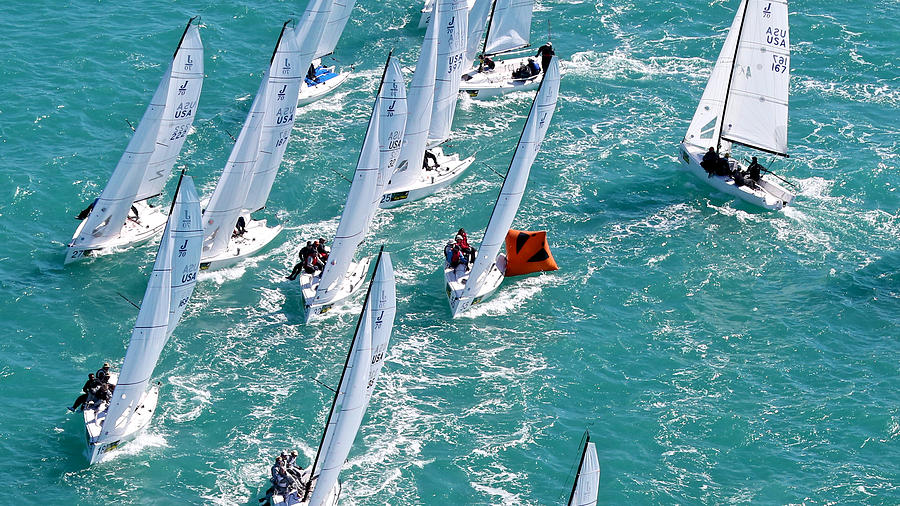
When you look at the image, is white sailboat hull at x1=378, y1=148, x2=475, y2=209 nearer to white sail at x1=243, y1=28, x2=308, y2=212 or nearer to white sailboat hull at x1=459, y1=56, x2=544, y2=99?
white sail at x1=243, y1=28, x2=308, y2=212

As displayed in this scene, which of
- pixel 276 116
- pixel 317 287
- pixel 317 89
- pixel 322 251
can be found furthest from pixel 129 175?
pixel 317 89

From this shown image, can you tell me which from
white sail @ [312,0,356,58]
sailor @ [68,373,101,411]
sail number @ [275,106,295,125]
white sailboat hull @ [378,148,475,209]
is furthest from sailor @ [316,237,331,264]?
white sail @ [312,0,356,58]

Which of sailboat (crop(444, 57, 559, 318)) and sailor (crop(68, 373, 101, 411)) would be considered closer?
sailor (crop(68, 373, 101, 411))

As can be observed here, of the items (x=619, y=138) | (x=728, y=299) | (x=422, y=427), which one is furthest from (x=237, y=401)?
(x=619, y=138)

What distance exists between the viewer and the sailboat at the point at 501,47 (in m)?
92.5

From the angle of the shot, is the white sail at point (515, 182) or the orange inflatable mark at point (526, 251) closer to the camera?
the white sail at point (515, 182)

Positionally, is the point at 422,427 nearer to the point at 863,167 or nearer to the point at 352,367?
the point at 352,367

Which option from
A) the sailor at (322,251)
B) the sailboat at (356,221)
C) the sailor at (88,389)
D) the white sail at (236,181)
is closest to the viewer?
the sailor at (88,389)

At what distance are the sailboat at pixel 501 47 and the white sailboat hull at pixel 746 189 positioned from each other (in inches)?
556

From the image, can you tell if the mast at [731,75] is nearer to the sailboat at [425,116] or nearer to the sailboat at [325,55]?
the sailboat at [425,116]

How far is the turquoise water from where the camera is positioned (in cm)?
6316

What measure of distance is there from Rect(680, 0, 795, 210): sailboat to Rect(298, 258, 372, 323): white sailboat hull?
24.1 meters

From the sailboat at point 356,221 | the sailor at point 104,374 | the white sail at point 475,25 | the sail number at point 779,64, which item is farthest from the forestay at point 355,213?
the sail number at point 779,64

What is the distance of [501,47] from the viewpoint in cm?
9450
